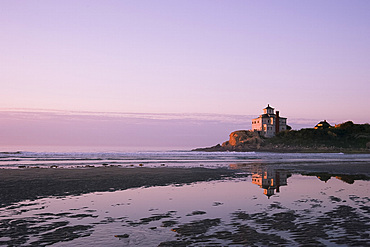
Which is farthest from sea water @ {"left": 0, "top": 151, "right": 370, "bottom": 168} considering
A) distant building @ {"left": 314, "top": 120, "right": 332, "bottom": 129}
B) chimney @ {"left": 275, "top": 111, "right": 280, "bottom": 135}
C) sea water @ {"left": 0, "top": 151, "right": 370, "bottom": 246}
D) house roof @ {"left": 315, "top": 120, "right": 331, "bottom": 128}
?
house roof @ {"left": 315, "top": 120, "right": 331, "bottom": 128}

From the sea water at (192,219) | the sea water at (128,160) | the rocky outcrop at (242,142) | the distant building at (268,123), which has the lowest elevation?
the sea water at (128,160)

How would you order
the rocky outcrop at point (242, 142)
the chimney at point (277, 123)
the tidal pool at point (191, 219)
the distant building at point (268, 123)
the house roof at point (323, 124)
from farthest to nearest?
the house roof at point (323, 124) < the chimney at point (277, 123) < the distant building at point (268, 123) < the rocky outcrop at point (242, 142) < the tidal pool at point (191, 219)

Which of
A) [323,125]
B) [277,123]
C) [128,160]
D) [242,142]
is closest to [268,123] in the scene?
[277,123]

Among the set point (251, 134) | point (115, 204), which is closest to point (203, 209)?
point (115, 204)

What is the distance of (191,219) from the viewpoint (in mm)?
10125

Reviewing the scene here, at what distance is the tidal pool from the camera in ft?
25.5

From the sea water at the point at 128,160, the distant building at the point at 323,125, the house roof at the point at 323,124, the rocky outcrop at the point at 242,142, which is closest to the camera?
the sea water at the point at 128,160

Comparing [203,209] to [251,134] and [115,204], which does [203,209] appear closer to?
[115,204]

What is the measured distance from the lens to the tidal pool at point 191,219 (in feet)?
25.5

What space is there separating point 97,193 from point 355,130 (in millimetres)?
167632

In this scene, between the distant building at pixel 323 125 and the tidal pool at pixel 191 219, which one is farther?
the distant building at pixel 323 125

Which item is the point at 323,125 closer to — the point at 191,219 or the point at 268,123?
the point at 268,123

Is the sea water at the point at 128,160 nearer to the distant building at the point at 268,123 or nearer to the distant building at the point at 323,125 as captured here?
the distant building at the point at 268,123

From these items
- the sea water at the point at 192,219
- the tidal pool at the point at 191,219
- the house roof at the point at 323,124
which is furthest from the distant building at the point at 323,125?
the tidal pool at the point at 191,219
